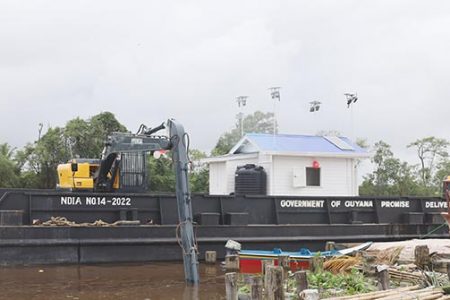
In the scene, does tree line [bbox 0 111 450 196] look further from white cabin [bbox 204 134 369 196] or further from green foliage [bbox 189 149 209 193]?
white cabin [bbox 204 134 369 196]

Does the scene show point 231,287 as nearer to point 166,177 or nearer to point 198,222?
point 198,222

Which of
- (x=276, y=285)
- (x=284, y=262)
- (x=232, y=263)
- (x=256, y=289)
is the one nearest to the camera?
(x=256, y=289)

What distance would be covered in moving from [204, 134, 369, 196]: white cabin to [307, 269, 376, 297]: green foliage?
30.3 ft

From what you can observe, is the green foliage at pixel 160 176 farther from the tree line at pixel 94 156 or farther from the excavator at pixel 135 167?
the excavator at pixel 135 167

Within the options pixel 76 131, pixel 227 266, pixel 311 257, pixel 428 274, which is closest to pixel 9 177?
pixel 76 131

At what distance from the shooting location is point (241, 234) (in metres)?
16.2

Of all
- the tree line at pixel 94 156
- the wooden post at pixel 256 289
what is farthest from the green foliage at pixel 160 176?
the wooden post at pixel 256 289

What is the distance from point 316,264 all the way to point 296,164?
8156mm

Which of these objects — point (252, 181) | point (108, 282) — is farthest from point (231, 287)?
point (252, 181)

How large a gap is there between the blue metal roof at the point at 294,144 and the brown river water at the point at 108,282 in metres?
5.04

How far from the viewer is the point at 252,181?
18.6 metres

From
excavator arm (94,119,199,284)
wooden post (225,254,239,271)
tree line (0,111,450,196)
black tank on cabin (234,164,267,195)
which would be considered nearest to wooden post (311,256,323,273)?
excavator arm (94,119,199,284)

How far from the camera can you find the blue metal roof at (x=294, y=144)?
18.9 meters

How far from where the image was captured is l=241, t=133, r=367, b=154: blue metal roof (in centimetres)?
1891
